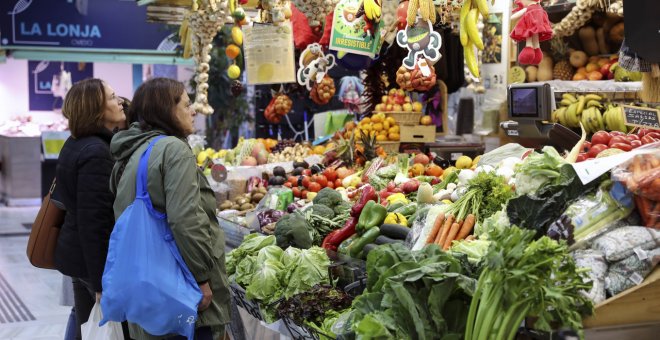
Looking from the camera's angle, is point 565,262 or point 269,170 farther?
point 269,170


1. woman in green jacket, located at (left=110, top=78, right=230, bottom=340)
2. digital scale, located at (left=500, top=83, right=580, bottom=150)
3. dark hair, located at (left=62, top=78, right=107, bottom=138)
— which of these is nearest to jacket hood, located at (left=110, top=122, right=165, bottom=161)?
woman in green jacket, located at (left=110, top=78, right=230, bottom=340)

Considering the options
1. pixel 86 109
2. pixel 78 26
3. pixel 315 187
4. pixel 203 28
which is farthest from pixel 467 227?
pixel 78 26

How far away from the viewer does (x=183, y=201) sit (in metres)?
3.34

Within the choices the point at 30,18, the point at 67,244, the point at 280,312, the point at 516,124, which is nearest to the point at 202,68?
the point at 516,124

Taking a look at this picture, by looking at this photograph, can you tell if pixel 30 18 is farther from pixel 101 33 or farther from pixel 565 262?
pixel 565 262

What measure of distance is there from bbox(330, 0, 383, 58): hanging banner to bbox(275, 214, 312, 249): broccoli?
2077mm

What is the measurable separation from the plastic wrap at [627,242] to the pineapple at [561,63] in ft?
18.5

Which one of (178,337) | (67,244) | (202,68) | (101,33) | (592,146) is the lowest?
(178,337)

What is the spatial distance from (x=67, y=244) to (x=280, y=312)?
1251 mm

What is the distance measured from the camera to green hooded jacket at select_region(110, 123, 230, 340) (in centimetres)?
335

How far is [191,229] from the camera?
11.0 ft

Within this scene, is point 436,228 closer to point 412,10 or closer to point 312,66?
point 412,10

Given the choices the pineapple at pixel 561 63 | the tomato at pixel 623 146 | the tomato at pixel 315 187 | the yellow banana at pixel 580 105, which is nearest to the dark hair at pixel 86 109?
the tomato at pixel 315 187

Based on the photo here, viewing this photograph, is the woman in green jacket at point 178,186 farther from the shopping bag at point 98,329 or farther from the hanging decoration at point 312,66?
the hanging decoration at point 312,66
